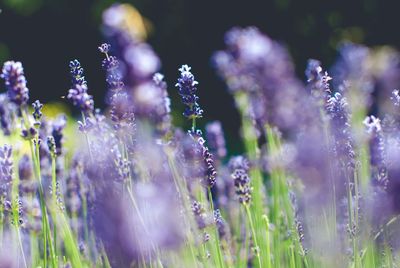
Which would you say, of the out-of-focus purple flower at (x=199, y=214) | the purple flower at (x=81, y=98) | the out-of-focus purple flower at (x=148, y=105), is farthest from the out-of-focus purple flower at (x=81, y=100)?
the out-of-focus purple flower at (x=199, y=214)

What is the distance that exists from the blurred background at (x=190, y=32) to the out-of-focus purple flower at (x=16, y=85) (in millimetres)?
5875

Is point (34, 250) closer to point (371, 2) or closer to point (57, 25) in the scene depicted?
point (371, 2)

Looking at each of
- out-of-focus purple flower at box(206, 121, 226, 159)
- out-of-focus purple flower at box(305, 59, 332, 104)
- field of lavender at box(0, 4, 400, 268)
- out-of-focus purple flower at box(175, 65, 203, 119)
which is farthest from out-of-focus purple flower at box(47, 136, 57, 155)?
out-of-focus purple flower at box(206, 121, 226, 159)

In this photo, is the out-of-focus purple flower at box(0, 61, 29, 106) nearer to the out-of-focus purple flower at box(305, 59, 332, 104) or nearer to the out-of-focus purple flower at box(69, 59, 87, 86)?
the out-of-focus purple flower at box(69, 59, 87, 86)

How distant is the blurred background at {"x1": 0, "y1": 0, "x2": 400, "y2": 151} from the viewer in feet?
→ 27.9

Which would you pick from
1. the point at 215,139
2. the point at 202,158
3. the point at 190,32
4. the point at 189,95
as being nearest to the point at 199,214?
the point at 202,158

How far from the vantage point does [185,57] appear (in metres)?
9.12

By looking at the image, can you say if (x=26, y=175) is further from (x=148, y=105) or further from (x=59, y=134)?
(x=148, y=105)

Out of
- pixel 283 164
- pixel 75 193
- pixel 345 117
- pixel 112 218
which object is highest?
pixel 75 193

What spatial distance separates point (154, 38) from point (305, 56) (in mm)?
1826

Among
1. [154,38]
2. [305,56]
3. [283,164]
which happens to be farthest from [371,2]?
[283,164]

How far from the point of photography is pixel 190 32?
9.05m

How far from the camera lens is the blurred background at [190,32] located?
852 cm

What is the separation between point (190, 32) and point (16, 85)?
711 centimetres
